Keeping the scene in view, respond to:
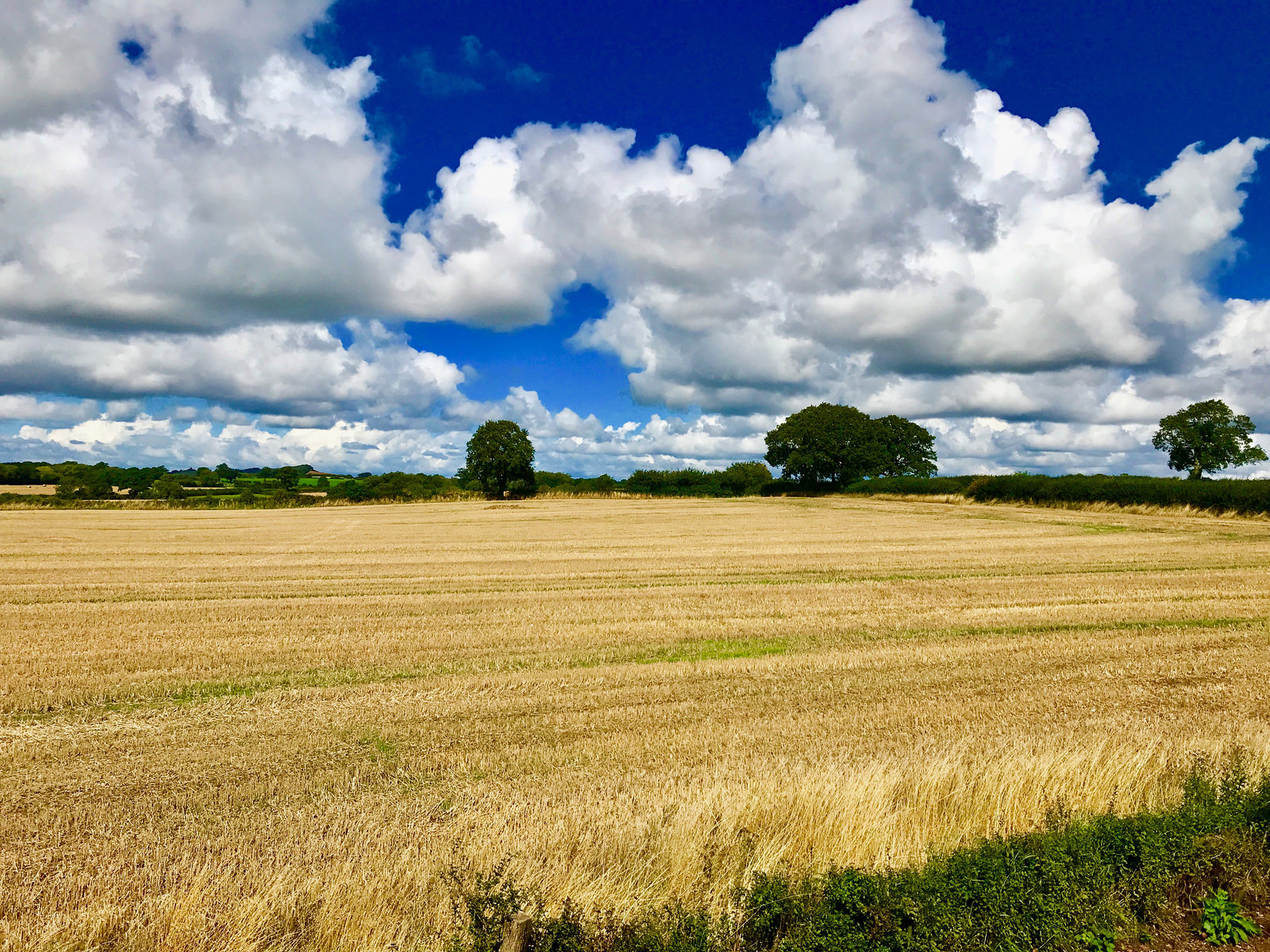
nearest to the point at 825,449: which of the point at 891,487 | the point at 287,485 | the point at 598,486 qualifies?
the point at 891,487

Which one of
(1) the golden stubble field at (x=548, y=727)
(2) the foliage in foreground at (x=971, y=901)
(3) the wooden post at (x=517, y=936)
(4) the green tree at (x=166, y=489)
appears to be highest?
(4) the green tree at (x=166, y=489)

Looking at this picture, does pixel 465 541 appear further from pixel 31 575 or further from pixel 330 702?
pixel 330 702

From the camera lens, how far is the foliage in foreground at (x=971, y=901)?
4582 mm

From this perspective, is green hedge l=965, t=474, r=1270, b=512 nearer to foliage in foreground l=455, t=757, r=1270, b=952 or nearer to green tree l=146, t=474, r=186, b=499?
foliage in foreground l=455, t=757, r=1270, b=952

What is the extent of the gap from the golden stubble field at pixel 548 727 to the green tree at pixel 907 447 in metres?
93.3

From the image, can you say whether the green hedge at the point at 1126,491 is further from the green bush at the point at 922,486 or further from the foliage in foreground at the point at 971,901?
the foliage in foreground at the point at 971,901

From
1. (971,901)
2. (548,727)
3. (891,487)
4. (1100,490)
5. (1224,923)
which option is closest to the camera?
(971,901)

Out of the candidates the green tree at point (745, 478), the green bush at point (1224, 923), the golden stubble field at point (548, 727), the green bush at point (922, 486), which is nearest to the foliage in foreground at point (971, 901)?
the green bush at point (1224, 923)

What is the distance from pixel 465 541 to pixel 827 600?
898 inches

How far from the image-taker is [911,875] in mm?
Answer: 5234

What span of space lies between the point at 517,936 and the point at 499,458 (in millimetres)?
83596

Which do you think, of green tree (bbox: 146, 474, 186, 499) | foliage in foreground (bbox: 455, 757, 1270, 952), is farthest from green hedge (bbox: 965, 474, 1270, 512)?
green tree (bbox: 146, 474, 186, 499)

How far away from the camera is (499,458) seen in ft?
283

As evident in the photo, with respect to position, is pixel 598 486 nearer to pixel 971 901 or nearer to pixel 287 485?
pixel 287 485
